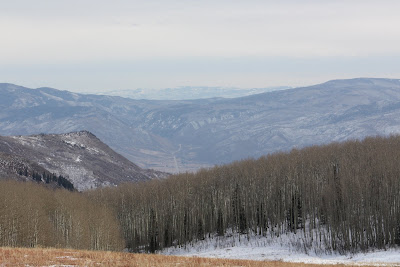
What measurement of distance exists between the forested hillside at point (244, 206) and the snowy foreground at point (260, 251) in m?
3.89

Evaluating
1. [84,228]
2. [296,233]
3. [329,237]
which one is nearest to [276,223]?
[296,233]

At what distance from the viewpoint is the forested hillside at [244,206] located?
112m

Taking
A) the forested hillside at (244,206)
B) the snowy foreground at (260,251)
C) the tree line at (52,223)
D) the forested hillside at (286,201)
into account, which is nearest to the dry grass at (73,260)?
the tree line at (52,223)

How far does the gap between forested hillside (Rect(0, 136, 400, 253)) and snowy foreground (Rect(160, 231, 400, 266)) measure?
389cm

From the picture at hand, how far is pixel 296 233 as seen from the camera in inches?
5266

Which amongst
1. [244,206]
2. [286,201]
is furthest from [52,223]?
[286,201]

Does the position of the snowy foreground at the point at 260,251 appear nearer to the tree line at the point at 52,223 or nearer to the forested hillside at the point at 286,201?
the forested hillside at the point at 286,201

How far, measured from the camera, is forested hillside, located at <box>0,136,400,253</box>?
368 ft

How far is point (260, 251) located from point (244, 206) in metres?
27.9

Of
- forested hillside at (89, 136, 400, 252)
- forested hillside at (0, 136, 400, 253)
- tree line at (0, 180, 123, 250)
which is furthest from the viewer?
forested hillside at (89, 136, 400, 252)

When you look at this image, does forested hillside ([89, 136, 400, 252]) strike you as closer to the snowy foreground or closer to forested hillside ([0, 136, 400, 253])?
forested hillside ([0, 136, 400, 253])

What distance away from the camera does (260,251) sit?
122750mm

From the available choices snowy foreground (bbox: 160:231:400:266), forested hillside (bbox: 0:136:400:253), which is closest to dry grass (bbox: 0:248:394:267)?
forested hillside (bbox: 0:136:400:253)

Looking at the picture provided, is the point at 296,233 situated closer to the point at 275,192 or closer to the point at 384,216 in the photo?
the point at 275,192
